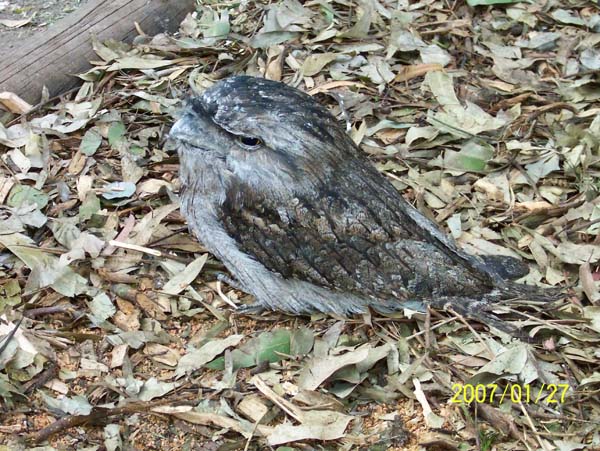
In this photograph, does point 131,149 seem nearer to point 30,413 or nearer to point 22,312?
point 22,312

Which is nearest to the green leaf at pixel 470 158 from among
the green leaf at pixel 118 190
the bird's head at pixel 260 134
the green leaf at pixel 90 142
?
the bird's head at pixel 260 134

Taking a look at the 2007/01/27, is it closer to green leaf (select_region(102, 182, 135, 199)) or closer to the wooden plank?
green leaf (select_region(102, 182, 135, 199))

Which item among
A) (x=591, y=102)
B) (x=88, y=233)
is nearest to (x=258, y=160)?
(x=88, y=233)

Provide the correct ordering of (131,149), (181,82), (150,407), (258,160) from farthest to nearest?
(181,82), (131,149), (258,160), (150,407)

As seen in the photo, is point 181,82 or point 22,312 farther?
point 181,82

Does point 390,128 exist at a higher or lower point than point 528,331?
higher
